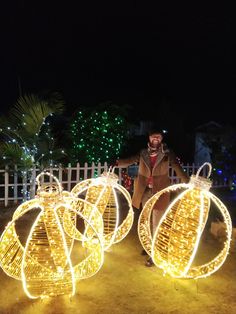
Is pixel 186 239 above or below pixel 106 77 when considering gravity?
below

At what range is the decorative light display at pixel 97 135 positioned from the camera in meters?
11.3

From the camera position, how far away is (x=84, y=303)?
13.7ft

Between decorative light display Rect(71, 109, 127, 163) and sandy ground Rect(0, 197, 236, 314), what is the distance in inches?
243

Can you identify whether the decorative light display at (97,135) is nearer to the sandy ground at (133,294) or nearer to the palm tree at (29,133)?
the palm tree at (29,133)

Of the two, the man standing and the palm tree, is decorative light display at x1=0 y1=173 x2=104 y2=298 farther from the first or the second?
the palm tree

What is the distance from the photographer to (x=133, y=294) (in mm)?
4473

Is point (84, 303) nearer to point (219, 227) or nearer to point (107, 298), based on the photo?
point (107, 298)

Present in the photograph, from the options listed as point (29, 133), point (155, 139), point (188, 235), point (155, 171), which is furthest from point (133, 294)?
point (29, 133)

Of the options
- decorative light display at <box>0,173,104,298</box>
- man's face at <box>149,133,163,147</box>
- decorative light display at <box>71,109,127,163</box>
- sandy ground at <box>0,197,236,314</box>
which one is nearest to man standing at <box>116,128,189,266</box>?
man's face at <box>149,133,163,147</box>

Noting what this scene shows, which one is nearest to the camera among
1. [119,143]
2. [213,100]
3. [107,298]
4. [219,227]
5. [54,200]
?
[54,200]

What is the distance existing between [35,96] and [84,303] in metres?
5.62

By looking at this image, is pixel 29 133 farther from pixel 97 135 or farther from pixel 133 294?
pixel 133 294

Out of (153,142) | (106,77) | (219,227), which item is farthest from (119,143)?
(106,77)

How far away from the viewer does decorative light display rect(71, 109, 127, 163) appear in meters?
11.3
